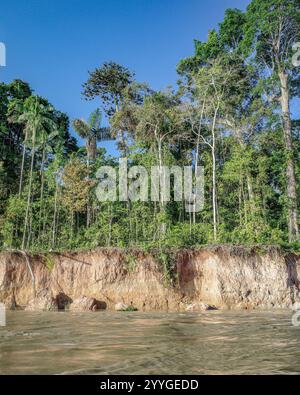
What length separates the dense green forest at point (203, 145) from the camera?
80.4 feet

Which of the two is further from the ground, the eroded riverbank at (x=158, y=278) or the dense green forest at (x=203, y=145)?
the dense green forest at (x=203, y=145)

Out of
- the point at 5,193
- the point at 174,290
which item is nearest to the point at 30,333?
the point at 174,290

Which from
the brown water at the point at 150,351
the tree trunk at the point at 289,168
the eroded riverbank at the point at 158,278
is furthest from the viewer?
the tree trunk at the point at 289,168

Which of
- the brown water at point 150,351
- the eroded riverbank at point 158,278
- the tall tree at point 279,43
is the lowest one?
the brown water at point 150,351

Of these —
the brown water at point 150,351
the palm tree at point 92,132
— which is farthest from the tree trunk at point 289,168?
the brown water at point 150,351

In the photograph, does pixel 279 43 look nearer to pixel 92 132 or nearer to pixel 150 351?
pixel 92 132

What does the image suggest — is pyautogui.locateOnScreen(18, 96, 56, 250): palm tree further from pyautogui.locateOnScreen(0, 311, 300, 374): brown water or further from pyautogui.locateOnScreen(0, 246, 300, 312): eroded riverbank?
pyautogui.locateOnScreen(0, 311, 300, 374): brown water

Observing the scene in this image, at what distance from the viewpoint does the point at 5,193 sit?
3012cm

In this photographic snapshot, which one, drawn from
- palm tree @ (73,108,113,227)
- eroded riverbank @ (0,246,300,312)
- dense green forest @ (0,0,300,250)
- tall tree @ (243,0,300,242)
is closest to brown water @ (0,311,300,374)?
eroded riverbank @ (0,246,300,312)

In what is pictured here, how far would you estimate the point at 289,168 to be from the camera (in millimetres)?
24375

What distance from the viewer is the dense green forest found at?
965 inches

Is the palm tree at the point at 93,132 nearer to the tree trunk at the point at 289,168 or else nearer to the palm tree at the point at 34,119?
the palm tree at the point at 34,119

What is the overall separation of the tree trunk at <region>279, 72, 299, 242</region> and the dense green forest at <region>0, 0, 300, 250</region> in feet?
0.21

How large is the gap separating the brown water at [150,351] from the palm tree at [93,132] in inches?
891
